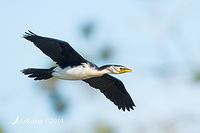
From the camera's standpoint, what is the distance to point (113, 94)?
9.34m

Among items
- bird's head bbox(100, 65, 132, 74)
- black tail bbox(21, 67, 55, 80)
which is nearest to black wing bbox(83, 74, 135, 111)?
bird's head bbox(100, 65, 132, 74)

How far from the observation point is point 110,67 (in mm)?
7871

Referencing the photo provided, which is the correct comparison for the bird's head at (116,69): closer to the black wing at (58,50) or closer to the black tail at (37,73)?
the black wing at (58,50)

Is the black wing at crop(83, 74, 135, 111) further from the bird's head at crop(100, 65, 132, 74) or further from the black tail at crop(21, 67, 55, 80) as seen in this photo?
the black tail at crop(21, 67, 55, 80)

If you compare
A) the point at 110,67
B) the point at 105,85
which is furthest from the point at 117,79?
the point at 110,67

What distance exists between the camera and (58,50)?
307 inches

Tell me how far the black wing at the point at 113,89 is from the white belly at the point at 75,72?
1.18m

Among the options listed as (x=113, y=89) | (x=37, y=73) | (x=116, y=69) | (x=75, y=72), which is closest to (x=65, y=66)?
(x=75, y=72)

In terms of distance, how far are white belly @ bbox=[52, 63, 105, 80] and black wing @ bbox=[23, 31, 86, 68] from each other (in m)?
0.15

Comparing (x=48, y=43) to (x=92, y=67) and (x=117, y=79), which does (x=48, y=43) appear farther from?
(x=117, y=79)

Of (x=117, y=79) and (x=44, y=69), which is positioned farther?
(x=117, y=79)

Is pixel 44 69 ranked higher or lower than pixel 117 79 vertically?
lower

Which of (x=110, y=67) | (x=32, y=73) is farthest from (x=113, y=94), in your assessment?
(x=32, y=73)

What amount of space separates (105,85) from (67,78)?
1.61m
